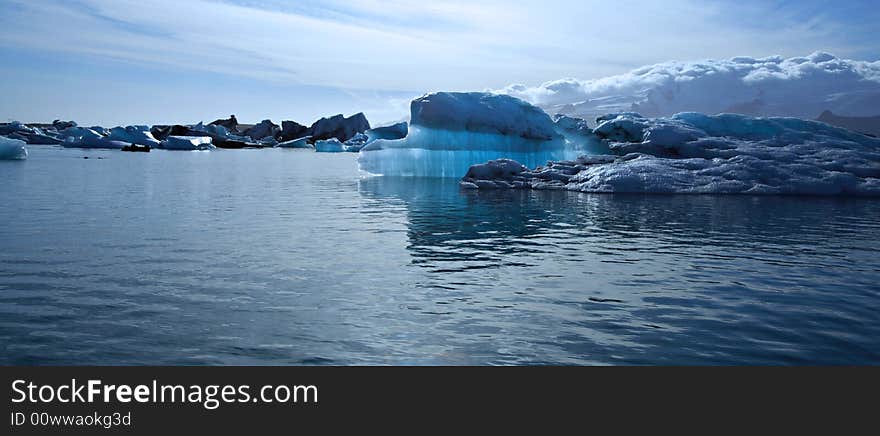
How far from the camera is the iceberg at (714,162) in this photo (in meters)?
27.0

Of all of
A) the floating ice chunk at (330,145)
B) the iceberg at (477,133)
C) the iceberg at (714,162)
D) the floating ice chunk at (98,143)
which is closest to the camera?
the iceberg at (714,162)

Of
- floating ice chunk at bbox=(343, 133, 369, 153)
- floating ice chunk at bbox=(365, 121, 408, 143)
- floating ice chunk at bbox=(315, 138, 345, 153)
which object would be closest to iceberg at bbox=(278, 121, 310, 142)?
floating ice chunk at bbox=(343, 133, 369, 153)

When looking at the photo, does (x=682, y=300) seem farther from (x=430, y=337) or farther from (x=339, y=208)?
(x=339, y=208)

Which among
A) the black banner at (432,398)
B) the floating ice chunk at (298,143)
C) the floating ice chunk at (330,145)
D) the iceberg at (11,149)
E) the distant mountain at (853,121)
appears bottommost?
the black banner at (432,398)

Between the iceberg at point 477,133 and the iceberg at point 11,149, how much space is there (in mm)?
31170

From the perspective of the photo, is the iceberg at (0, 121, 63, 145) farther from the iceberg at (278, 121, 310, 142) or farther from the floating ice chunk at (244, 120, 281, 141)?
the iceberg at (278, 121, 310, 142)

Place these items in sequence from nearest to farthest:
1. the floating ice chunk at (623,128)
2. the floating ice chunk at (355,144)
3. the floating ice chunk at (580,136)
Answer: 1. the floating ice chunk at (623,128)
2. the floating ice chunk at (580,136)
3. the floating ice chunk at (355,144)

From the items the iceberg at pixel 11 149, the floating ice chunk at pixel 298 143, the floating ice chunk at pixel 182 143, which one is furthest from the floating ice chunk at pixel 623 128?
the floating ice chunk at pixel 298 143

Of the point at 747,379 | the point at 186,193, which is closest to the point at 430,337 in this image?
the point at 747,379

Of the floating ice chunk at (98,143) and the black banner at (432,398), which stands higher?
the floating ice chunk at (98,143)

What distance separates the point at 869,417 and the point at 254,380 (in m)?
4.75

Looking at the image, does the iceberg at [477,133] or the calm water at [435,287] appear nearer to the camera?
the calm water at [435,287]

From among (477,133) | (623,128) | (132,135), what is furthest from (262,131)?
(623,128)

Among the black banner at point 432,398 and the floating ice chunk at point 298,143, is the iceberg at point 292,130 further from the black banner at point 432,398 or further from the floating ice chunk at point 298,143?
the black banner at point 432,398
